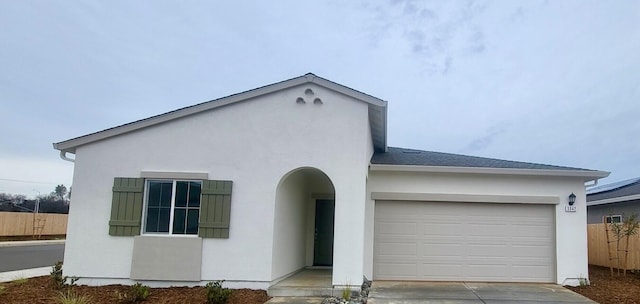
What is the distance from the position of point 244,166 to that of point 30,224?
2556cm

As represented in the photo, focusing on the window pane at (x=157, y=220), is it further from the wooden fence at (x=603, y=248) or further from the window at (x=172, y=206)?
the wooden fence at (x=603, y=248)

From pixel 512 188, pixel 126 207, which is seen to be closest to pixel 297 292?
pixel 126 207

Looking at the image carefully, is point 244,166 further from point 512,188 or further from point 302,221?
point 512,188

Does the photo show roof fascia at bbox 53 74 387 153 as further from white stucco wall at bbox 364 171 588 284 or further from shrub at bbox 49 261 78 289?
shrub at bbox 49 261 78 289

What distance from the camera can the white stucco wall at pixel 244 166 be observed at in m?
9.74

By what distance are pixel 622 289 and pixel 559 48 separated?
8.02m

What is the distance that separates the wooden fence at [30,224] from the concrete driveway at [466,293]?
25.2m

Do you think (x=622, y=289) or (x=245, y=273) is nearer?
(x=245, y=273)

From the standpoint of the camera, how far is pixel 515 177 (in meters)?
11.9

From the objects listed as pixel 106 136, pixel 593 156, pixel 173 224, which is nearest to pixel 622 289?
pixel 173 224

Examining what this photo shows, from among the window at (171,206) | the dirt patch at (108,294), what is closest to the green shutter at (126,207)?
the window at (171,206)

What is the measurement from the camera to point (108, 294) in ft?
30.2

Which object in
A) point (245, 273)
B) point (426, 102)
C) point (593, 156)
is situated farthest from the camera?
point (593, 156)

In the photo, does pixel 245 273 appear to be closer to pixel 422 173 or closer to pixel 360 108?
pixel 360 108
